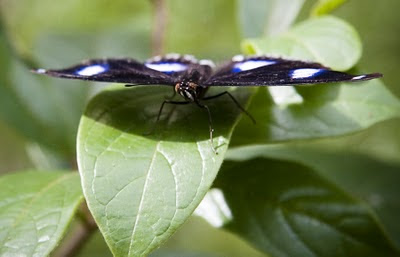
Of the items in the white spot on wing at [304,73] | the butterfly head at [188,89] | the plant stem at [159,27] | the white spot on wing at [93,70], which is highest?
the plant stem at [159,27]

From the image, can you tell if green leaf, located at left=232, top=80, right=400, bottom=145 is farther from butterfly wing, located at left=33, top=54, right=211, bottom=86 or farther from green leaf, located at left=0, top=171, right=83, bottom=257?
green leaf, located at left=0, top=171, right=83, bottom=257

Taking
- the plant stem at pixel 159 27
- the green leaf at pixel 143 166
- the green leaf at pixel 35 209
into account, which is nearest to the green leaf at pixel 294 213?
the green leaf at pixel 143 166

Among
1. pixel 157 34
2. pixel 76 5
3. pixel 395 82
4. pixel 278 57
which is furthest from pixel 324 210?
pixel 76 5

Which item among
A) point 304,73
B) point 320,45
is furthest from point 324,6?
point 304,73

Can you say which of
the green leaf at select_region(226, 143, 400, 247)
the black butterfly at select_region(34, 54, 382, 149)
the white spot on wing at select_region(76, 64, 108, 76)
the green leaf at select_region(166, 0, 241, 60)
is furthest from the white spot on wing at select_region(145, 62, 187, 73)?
the green leaf at select_region(166, 0, 241, 60)

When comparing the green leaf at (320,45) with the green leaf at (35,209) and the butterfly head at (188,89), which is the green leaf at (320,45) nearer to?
the butterfly head at (188,89)

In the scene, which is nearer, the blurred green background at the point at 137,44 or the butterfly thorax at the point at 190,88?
the butterfly thorax at the point at 190,88

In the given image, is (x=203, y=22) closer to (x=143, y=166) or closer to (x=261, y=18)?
(x=261, y=18)
